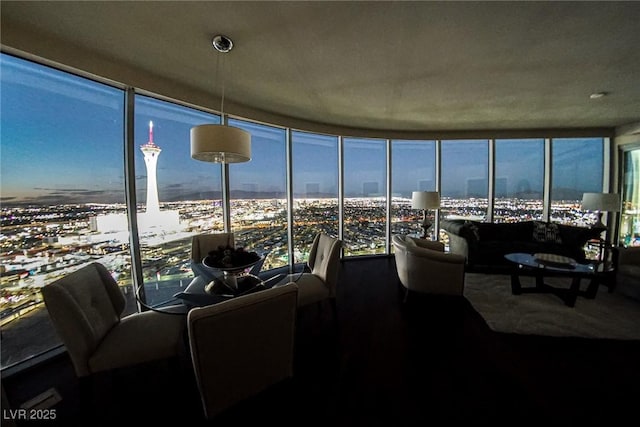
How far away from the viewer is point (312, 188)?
4547 millimetres

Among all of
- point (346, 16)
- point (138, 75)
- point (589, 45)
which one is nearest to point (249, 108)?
point (138, 75)

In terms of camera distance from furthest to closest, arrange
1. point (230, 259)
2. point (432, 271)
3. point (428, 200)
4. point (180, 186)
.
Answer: point (428, 200) → point (180, 186) → point (432, 271) → point (230, 259)

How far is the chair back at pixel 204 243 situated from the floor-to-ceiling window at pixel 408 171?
3.57 metres

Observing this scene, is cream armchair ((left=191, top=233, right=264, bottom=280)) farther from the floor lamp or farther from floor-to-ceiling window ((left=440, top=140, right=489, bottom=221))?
the floor lamp

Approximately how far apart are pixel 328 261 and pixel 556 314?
101 inches

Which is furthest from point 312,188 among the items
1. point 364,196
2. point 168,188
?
point 168,188

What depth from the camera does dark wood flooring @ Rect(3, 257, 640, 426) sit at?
1455 millimetres

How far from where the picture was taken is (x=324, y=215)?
4.80 m

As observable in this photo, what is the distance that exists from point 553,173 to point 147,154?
719cm

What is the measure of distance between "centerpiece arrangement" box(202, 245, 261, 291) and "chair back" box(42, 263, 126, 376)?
2.27 feet

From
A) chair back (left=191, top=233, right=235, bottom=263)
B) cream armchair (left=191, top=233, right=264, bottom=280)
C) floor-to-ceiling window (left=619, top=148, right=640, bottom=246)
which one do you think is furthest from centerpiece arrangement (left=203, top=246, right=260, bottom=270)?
floor-to-ceiling window (left=619, top=148, right=640, bottom=246)

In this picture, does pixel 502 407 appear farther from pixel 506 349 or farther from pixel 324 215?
pixel 324 215

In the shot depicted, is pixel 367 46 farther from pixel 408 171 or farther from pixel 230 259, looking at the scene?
pixel 408 171

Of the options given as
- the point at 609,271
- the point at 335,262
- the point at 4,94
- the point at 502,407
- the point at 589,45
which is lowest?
the point at 502,407
